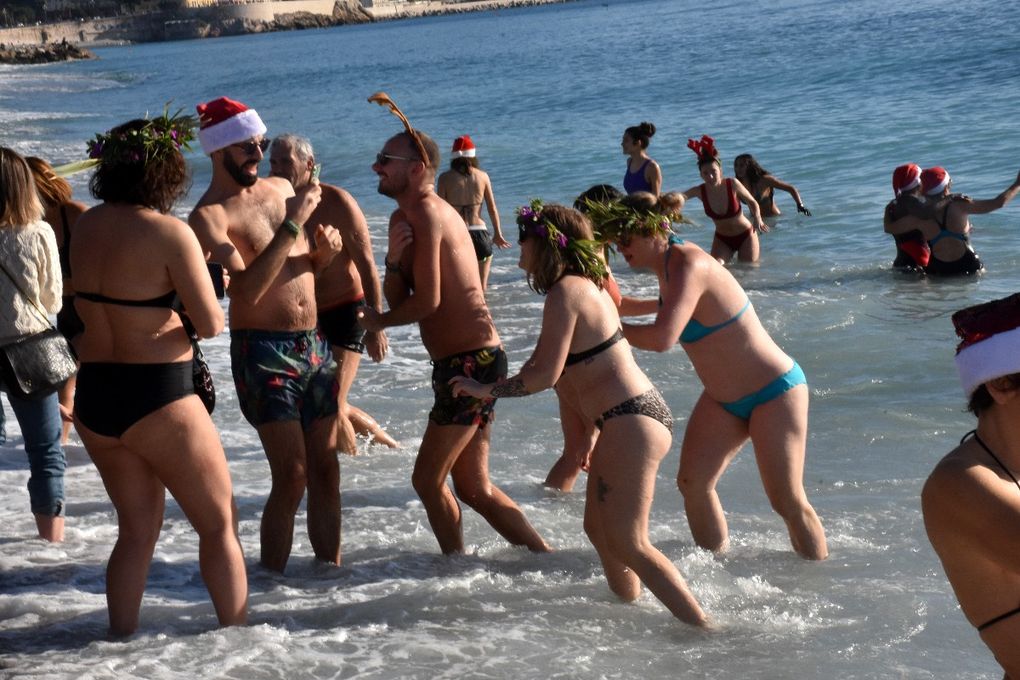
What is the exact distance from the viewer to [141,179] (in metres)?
4.15

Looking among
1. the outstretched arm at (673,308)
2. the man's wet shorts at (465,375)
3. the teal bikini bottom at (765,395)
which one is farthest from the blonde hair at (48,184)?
the teal bikini bottom at (765,395)

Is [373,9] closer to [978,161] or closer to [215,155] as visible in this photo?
[978,161]

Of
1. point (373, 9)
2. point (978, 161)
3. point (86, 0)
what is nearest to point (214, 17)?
point (86, 0)

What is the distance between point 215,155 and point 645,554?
7.72 feet

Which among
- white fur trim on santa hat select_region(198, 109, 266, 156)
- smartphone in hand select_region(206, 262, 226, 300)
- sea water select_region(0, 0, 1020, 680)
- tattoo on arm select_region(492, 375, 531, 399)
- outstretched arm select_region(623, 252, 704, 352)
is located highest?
white fur trim on santa hat select_region(198, 109, 266, 156)

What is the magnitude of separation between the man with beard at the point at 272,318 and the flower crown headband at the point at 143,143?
65cm

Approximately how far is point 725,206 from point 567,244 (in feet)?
25.7

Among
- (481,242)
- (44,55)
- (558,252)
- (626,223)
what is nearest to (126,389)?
(558,252)

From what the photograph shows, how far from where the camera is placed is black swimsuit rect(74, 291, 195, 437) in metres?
4.17

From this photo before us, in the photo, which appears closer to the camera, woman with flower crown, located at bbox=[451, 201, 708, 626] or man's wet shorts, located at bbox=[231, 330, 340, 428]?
woman with flower crown, located at bbox=[451, 201, 708, 626]

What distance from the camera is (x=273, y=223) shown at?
16.8 ft

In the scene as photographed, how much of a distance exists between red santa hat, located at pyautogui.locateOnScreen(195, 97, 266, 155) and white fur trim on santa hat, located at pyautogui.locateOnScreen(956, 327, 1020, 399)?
3246 mm

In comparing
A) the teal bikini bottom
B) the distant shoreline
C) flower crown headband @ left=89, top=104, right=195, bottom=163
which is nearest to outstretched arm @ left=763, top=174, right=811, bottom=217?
the teal bikini bottom

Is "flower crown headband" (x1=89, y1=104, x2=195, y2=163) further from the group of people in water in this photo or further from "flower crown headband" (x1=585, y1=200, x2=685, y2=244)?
"flower crown headband" (x1=585, y1=200, x2=685, y2=244)
